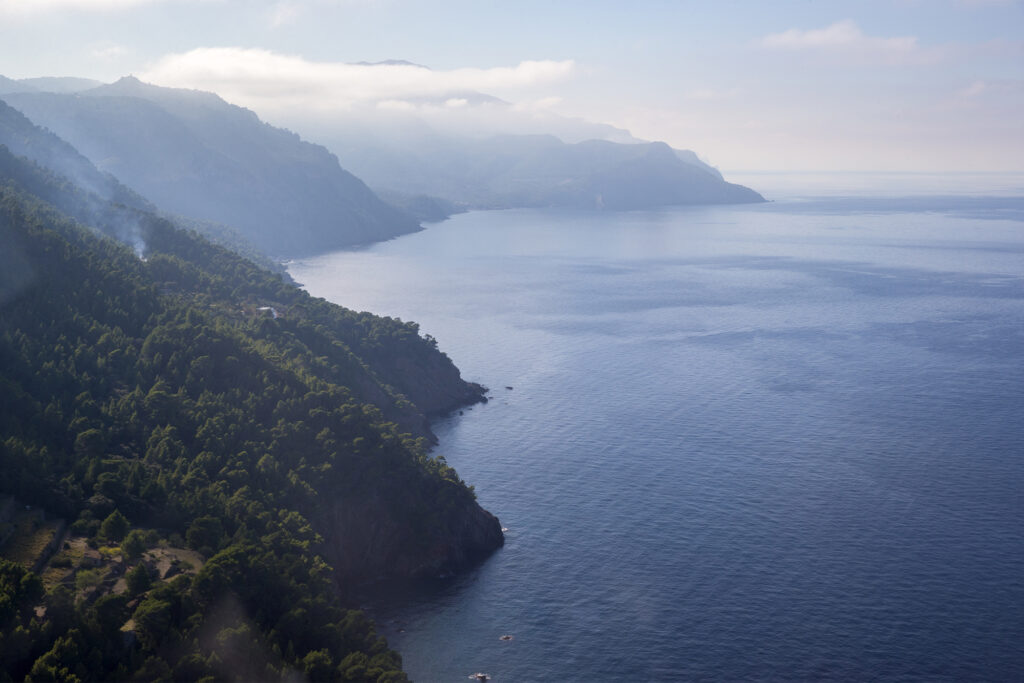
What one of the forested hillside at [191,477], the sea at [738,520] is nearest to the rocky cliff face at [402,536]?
the forested hillside at [191,477]

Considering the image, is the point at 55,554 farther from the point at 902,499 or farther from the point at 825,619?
the point at 902,499

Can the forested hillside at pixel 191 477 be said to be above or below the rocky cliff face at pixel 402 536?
above

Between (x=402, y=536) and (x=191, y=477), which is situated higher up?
(x=191, y=477)

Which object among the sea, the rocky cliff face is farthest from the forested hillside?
the sea

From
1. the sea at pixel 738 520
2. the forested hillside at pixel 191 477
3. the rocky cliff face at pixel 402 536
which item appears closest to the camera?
the forested hillside at pixel 191 477

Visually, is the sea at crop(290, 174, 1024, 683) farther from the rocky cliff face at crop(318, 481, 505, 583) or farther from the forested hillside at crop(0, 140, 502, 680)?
the forested hillside at crop(0, 140, 502, 680)

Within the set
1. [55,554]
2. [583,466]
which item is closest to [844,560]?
[583,466]

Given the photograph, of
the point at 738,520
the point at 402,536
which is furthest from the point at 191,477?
the point at 738,520

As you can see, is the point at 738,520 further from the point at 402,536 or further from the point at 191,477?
the point at 191,477

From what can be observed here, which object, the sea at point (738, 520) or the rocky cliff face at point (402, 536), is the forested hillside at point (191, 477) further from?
the sea at point (738, 520)
